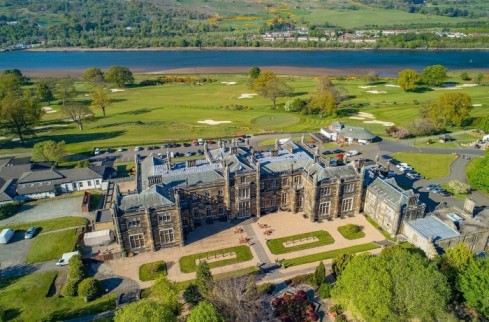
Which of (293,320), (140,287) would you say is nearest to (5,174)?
(140,287)

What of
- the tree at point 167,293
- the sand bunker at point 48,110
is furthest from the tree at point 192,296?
the sand bunker at point 48,110

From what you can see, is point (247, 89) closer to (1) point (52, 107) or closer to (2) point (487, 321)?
(1) point (52, 107)

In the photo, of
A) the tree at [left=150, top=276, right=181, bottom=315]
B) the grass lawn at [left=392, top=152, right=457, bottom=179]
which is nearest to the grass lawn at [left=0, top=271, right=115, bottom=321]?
the tree at [left=150, top=276, right=181, bottom=315]

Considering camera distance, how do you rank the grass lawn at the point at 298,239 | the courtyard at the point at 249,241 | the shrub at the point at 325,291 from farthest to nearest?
1. the grass lawn at the point at 298,239
2. the courtyard at the point at 249,241
3. the shrub at the point at 325,291

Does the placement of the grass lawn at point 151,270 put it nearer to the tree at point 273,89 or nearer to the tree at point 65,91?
the tree at point 273,89

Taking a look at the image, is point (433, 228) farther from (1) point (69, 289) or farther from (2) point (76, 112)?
(2) point (76, 112)
